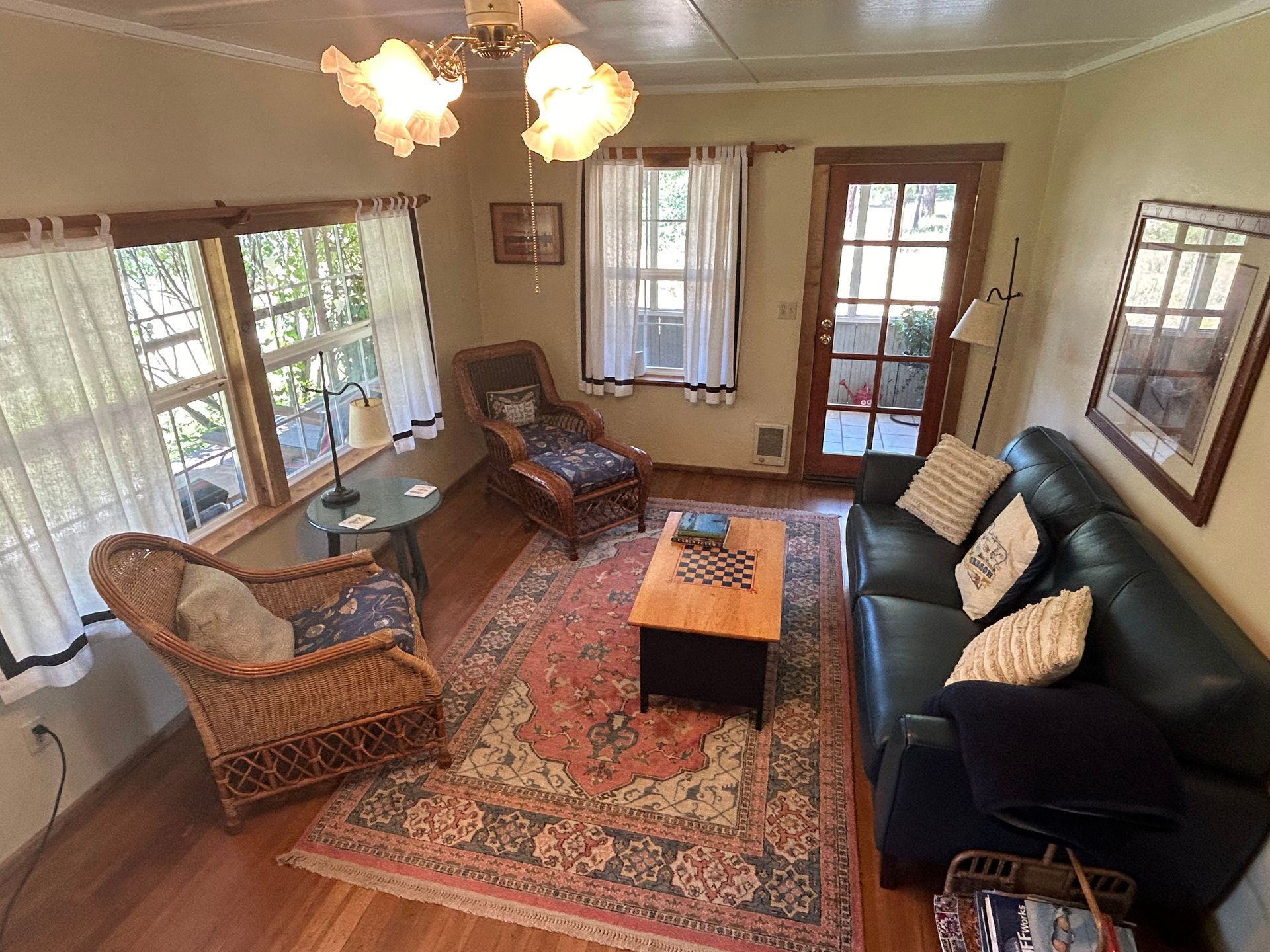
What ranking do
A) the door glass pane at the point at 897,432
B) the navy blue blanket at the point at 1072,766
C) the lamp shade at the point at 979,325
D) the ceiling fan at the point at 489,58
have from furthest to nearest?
the door glass pane at the point at 897,432 < the lamp shade at the point at 979,325 < the navy blue blanket at the point at 1072,766 < the ceiling fan at the point at 489,58

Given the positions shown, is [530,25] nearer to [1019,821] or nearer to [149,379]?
[149,379]

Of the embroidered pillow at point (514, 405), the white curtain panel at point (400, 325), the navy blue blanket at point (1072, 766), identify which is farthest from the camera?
the embroidered pillow at point (514, 405)

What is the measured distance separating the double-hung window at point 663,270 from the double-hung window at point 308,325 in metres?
1.67

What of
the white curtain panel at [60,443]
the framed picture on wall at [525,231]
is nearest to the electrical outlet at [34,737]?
the white curtain panel at [60,443]

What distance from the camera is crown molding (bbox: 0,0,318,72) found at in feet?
6.23

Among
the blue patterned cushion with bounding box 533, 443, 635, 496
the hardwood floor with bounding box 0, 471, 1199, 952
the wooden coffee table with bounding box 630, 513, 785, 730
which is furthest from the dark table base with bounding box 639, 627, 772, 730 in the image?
the blue patterned cushion with bounding box 533, 443, 635, 496

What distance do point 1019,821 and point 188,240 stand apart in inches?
119

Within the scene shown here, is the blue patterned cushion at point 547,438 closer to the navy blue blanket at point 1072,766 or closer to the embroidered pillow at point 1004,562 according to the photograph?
the embroidered pillow at point 1004,562

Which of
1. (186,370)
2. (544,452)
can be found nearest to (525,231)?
(544,452)

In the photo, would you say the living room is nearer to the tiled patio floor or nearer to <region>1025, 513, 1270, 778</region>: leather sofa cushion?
<region>1025, 513, 1270, 778</region>: leather sofa cushion

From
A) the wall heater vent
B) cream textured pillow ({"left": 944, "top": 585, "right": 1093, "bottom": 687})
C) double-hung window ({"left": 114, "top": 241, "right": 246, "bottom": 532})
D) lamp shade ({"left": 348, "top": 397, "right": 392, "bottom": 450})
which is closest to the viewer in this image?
cream textured pillow ({"left": 944, "top": 585, "right": 1093, "bottom": 687})

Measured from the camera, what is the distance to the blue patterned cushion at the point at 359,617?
2.33 meters

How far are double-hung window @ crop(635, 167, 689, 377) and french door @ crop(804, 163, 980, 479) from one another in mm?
843

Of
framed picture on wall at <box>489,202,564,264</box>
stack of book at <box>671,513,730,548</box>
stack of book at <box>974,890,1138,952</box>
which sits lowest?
stack of book at <box>974,890,1138,952</box>
